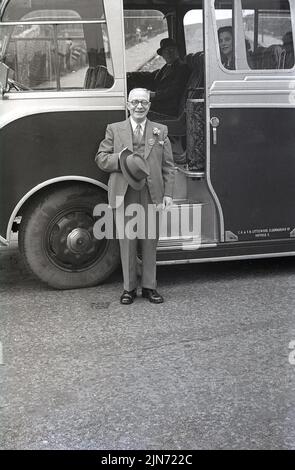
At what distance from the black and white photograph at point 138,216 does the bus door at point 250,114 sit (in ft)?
0.04

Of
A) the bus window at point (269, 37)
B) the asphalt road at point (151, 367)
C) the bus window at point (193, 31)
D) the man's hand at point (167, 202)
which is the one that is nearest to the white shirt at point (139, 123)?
the man's hand at point (167, 202)

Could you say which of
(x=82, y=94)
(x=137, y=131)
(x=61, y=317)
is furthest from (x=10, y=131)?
(x=61, y=317)

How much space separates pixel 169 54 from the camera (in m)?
7.05

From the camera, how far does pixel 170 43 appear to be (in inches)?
275

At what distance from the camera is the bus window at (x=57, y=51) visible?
496 centimetres

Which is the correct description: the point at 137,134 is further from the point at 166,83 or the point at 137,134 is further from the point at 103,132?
the point at 166,83

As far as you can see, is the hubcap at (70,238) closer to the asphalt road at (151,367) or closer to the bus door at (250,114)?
the asphalt road at (151,367)

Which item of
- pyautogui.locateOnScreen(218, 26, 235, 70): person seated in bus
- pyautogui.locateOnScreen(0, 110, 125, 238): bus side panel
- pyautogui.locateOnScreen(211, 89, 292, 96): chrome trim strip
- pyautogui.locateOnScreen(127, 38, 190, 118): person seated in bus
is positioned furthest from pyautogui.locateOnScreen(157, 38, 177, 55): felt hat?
pyautogui.locateOnScreen(0, 110, 125, 238): bus side panel

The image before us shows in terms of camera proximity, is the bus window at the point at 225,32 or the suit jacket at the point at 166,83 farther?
the suit jacket at the point at 166,83

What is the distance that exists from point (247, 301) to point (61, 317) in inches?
57.9

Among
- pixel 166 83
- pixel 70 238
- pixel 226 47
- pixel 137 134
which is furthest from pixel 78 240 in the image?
pixel 166 83

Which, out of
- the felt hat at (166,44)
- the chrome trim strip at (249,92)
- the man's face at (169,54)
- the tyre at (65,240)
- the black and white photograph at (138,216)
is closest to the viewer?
the black and white photograph at (138,216)

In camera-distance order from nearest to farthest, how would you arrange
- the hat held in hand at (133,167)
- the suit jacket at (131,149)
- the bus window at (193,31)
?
the hat held in hand at (133,167)
the suit jacket at (131,149)
the bus window at (193,31)

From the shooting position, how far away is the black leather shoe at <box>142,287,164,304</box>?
17.1ft
